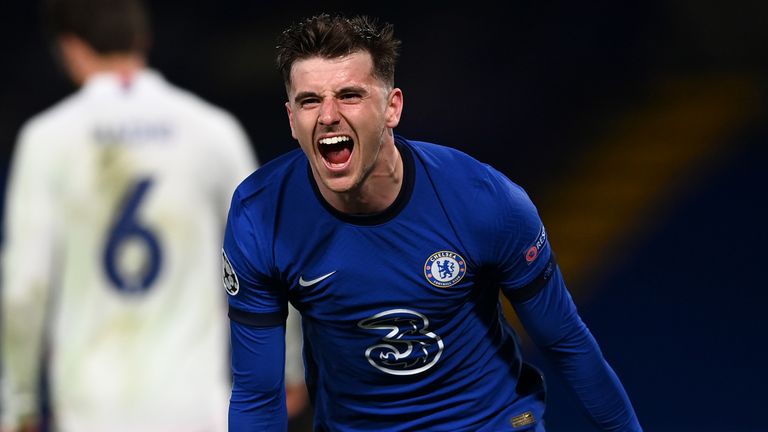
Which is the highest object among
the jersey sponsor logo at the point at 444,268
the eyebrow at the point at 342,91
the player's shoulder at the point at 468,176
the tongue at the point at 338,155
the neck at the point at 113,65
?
the neck at the point at 113,65

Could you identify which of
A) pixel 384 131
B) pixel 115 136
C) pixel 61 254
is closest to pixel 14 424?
pixel 61 254

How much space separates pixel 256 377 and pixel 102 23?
5.66ft

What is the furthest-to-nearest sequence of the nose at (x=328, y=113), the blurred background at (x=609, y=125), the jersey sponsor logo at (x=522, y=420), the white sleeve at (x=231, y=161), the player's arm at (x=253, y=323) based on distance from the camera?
the blurred background at (x=609, y=125)
the white sleeve at (x=231, y=161)
the jersey sponsor logo at (x=522, y=420)
the player's arm at (x=253, y=323)
the nose at (x=328, y=113)

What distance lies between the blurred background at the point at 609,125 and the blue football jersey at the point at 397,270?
16.8ft

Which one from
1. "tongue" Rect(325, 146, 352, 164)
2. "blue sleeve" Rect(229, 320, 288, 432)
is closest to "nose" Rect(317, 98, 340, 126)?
"tongue" Rect(325, 146, 352, 164)

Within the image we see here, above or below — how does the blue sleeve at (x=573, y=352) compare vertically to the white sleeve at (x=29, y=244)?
below

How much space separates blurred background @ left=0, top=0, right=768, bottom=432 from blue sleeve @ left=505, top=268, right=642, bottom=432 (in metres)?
4.96

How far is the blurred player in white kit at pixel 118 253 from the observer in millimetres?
4051

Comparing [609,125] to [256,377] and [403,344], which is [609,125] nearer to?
[403,344]

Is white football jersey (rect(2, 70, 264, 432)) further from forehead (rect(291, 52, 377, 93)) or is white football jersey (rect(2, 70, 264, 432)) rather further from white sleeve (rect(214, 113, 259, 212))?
forehead (rect(291, 52, 377, 93))

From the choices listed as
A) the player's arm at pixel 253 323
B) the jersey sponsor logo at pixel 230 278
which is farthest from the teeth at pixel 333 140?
the jersey sponsor logo at pixel 230 278

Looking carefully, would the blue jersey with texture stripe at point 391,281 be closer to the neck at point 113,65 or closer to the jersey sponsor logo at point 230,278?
the jersey sponsor logo at point 230,278

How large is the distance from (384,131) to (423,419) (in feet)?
2.20

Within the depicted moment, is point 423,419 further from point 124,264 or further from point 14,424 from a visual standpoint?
point 14,424
